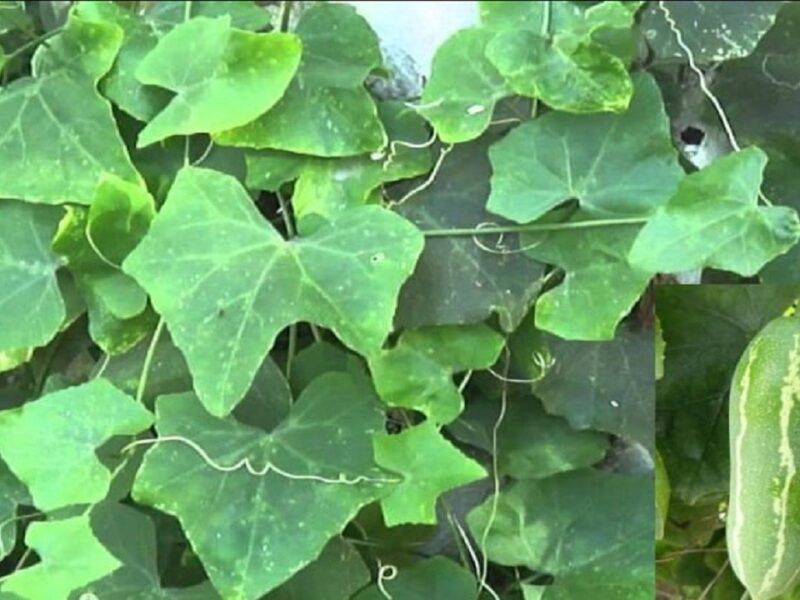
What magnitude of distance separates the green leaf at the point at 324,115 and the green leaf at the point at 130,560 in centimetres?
24

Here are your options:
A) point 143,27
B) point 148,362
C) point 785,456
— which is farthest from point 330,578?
point 143,27

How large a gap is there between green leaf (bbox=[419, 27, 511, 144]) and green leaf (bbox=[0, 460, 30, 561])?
0.34 meters

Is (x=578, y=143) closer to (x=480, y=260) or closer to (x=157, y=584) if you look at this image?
(x=480, y=260)

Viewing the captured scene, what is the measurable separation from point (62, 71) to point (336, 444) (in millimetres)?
302

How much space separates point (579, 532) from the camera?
78 cm

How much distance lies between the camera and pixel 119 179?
2.56ft

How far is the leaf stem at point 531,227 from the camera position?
753mm

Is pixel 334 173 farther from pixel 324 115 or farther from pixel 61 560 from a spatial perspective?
pixel 61 560

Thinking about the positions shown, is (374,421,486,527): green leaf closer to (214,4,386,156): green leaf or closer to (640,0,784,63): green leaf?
(214,4,386,156): green leaf

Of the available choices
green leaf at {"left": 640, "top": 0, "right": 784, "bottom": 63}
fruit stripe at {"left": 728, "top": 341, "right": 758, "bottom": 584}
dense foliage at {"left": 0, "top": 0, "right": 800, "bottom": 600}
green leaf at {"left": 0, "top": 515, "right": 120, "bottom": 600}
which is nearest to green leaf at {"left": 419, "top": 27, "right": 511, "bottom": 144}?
dense foliage at {"left": 0, "top": 0, "right": 800, "bottom": 600}

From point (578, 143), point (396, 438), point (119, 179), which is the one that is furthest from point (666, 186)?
point (119, 179)

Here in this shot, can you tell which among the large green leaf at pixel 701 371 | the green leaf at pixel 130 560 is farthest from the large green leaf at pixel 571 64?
the green leaf at pixel 130 560

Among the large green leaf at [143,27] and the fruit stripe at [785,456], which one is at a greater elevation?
the large green leaf at [143,27]

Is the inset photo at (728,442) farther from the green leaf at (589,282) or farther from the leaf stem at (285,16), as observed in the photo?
the leaf stem at (285,16)
